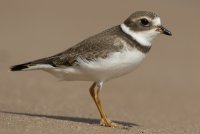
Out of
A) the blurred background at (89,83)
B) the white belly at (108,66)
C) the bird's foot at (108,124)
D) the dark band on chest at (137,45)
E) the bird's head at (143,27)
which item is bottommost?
the blurred background at (89,83)

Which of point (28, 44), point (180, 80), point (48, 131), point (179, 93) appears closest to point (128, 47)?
point (48, 131)

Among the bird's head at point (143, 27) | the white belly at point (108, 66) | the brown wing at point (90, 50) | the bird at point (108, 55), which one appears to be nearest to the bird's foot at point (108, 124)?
the bird at point (108, 55)

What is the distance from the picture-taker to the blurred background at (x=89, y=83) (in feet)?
36.7

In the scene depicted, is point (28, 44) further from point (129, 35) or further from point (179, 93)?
point (129, 35)

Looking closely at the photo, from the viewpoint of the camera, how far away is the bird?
8930 mm

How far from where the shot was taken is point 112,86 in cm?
1370

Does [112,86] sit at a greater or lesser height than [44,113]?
lesser

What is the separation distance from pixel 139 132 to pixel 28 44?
7989mm

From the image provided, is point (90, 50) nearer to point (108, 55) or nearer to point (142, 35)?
point (108, 55)

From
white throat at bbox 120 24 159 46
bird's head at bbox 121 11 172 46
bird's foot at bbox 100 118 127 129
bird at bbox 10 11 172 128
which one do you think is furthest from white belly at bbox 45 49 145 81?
bird's foot at bbox 100 118 127 129

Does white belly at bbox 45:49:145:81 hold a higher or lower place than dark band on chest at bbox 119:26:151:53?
lower

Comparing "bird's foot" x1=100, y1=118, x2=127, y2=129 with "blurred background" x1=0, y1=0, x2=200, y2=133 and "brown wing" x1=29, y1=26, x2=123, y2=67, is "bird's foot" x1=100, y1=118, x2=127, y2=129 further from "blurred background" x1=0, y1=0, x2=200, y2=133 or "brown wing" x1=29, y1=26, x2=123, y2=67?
"brown wing" x1=29, y1=26, x2=123, y2=67

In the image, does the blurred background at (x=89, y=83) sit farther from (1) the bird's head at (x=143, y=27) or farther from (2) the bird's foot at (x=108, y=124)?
(1) the bird's head at (x=143, y=27)

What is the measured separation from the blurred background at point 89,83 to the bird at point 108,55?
68cm
